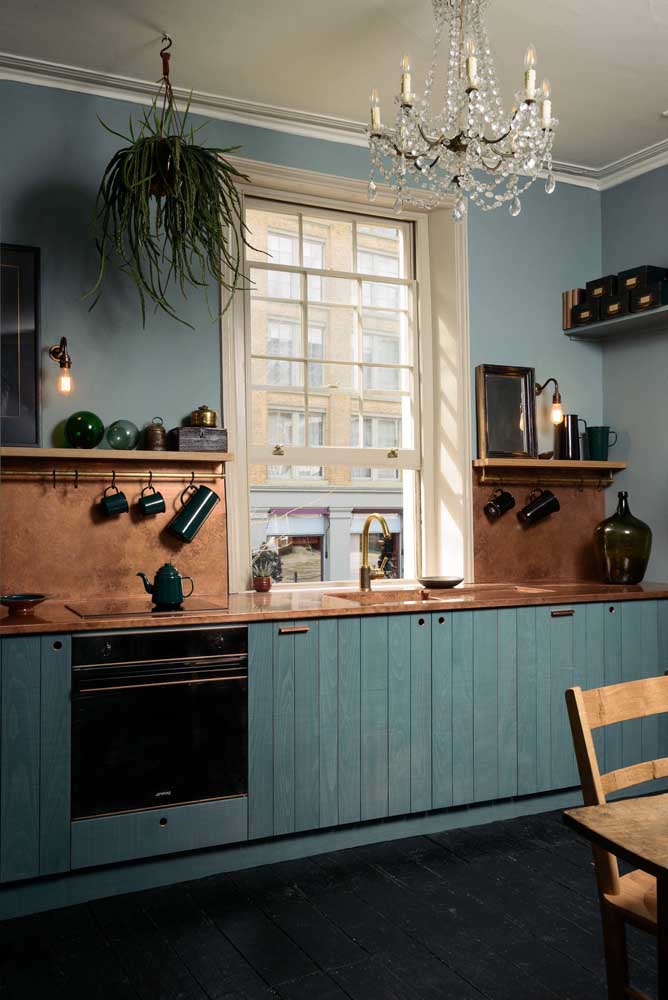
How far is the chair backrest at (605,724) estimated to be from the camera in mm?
1741

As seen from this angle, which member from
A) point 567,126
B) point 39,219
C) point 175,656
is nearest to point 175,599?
point 175,656

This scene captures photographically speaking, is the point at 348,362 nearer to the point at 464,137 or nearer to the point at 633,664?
the point at 464,137

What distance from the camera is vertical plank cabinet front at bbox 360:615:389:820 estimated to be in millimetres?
3383

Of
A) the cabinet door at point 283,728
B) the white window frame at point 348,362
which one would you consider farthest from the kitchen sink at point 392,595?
the white window frame at point 348,362

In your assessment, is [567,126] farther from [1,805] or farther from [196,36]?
[1,805]

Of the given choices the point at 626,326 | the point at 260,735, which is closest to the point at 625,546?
the point at 626,326

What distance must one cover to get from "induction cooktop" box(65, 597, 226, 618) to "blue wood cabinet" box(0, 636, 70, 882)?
0.79 ft

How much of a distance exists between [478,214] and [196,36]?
1.79m

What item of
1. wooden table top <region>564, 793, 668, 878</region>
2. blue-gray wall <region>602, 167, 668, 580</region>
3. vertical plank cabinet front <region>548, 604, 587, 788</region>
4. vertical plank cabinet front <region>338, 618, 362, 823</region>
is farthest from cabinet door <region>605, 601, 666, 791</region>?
wooden table top <region>564, 793, 668, 878</region>

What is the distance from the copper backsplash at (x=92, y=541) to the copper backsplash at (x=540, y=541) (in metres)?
1.41

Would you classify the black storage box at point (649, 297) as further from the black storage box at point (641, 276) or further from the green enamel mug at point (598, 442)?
the green enamel mug at point (598, 442)

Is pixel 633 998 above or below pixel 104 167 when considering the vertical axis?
below

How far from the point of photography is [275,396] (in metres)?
4.17

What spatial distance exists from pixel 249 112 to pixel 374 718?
9.23ft
